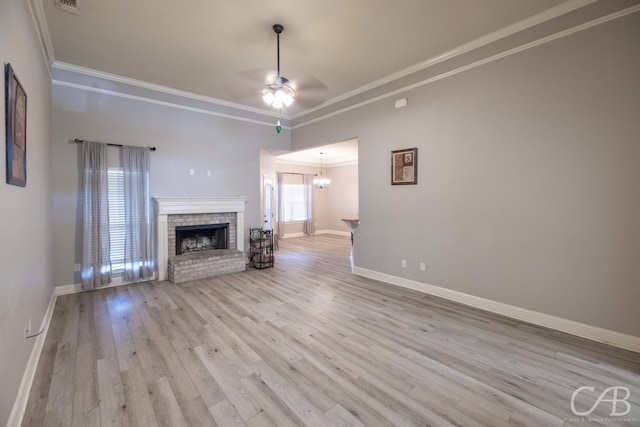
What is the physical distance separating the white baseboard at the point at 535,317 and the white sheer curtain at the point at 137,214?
4.25m

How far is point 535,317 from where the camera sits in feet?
10.0

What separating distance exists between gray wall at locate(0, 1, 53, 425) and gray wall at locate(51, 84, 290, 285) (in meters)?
0.76

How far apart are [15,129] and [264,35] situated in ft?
8.20

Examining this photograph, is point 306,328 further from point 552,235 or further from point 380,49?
point 380,49

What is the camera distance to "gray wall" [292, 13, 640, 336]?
8.37ft

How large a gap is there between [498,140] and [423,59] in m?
1.55

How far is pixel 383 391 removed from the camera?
6.55 feet

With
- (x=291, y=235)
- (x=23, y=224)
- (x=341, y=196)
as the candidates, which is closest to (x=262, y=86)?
(x=23, y=224)

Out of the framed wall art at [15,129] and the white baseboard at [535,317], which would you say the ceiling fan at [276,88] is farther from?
the white baseboard at [535,317]

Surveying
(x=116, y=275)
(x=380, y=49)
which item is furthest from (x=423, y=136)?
(x=116, y=275)

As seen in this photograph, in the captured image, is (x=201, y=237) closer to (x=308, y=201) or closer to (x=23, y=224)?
(x=23, y=224)

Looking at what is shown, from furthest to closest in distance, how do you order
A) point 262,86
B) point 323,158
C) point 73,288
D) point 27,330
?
point 323,158, point 262,86, point 73,288, point 27,330

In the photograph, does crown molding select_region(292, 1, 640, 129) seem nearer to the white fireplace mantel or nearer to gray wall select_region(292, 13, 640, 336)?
gray wall select_region(292, 13, 640, 336)

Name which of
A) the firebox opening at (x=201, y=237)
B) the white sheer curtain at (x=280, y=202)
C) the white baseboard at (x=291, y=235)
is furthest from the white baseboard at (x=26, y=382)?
the white baseboard at (x=291, y=235)
